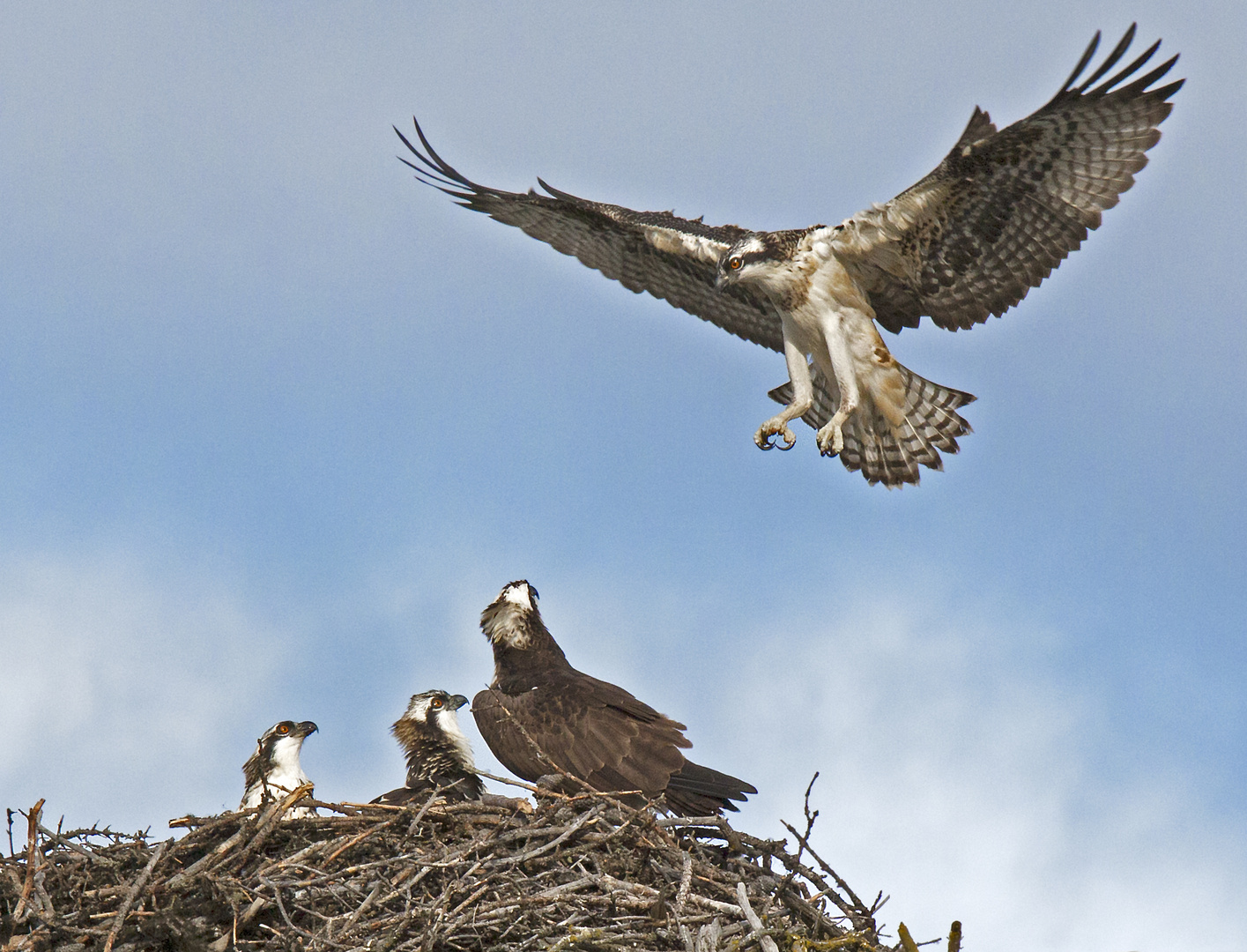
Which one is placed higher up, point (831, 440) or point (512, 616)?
point (831, 440)

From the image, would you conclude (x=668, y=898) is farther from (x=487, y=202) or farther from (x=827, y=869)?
(x=487, y=202)

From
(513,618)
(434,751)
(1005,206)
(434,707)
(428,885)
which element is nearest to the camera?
(428,885)

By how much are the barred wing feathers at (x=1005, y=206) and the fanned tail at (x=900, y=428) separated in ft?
1.78

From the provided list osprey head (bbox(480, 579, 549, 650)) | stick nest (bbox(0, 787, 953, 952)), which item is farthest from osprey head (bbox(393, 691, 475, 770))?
stick nest (bbox(0, 787, 953, 952))

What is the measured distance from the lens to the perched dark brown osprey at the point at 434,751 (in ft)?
24.6

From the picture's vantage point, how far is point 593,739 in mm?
→ 7344

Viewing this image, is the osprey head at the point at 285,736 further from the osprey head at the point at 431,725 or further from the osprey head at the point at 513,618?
the osprey head at the point at 513,618

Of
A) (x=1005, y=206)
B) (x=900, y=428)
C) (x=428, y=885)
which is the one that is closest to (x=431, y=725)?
(x=428, y=885)

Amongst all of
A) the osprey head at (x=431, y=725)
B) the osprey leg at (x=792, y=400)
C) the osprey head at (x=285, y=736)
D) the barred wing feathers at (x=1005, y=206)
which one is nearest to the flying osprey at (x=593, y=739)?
the osprey head at (x=431, y=725)

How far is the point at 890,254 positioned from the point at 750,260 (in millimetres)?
998

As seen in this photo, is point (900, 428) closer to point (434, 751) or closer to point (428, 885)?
point (434, 751)

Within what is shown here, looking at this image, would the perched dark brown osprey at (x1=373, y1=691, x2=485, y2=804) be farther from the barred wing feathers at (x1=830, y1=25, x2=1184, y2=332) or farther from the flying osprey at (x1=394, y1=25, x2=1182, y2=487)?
the barred wing feathers at (x1=830, y1=25, x2=1184, y2=332)

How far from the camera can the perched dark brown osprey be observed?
750 centimetres

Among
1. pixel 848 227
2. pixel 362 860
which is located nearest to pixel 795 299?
pixel 848 227
